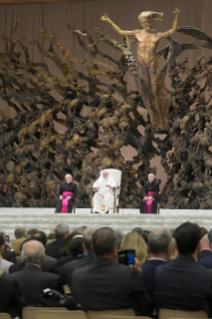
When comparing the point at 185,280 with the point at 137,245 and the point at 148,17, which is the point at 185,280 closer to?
the point at 137,245

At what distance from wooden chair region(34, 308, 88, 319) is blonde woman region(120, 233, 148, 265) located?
2.74ft

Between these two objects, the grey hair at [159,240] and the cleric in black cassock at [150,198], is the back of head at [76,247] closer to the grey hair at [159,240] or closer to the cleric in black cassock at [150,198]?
the grey hair at [159,240]

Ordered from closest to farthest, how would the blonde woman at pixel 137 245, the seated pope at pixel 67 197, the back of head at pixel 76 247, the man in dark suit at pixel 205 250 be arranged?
1. the blonde woman at pixel 137 245
2. the back of head at pixel 76 247
3. the man in dark suit at pixel 205 250
4. the seated pope at pixel 67 197

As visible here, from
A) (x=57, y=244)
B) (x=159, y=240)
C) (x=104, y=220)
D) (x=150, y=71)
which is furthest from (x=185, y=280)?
(x=150, y=71)

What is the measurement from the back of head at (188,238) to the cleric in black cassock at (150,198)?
8.11 m

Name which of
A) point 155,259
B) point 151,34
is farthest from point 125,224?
point 155,259

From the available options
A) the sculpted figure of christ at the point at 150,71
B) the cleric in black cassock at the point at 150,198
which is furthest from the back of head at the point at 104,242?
the sculpted figure of christ at the point at 150,71

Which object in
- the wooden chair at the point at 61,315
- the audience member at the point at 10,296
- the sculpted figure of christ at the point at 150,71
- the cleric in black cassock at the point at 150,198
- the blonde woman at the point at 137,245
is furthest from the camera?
the sculpted figure of christ at the point at 150,71

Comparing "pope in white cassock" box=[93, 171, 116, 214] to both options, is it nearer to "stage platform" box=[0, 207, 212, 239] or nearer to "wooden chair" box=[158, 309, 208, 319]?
"stage platform" box=[0, 207, 212, 239]

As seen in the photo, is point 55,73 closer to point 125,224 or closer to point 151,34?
point 151,34

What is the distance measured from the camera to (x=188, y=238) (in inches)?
129

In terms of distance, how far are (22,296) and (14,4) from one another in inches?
608

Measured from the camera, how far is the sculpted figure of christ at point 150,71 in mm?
12678

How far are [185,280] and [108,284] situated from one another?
1.47 feet
